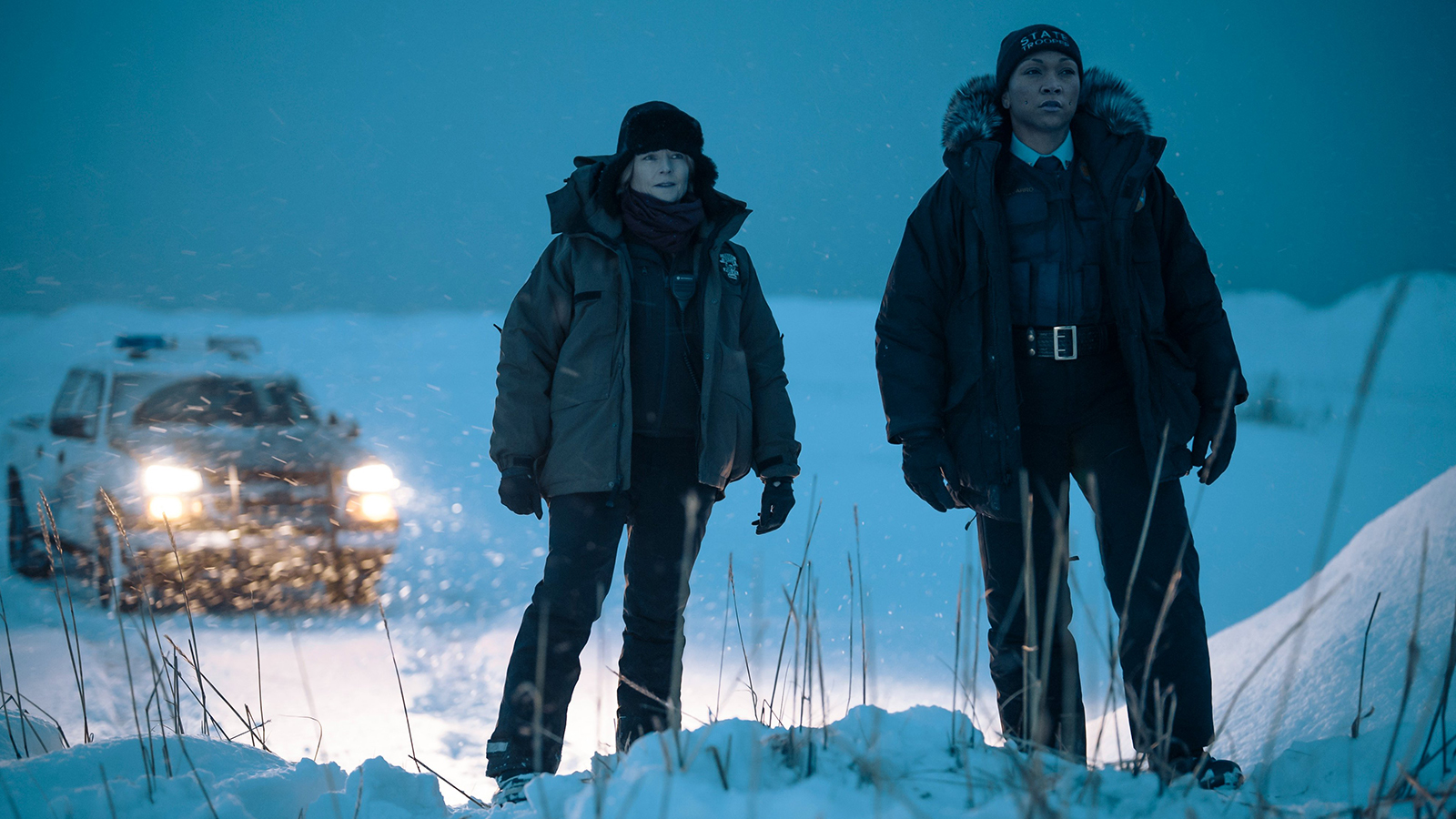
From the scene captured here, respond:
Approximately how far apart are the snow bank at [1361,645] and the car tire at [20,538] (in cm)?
487

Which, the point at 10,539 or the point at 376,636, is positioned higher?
the point at 10,539

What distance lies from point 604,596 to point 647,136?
49.6 inches

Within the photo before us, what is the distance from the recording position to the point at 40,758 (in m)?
1.52

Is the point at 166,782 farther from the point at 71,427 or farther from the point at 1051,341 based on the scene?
the point at 71,427

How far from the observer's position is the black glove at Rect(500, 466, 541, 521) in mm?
2066

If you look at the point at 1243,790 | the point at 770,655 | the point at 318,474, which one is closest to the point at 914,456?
the point at 770,655

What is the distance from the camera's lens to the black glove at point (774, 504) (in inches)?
88.1

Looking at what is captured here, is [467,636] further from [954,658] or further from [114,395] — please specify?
[954,658]

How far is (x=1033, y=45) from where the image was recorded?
203 centimetres

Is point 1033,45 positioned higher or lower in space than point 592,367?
higher

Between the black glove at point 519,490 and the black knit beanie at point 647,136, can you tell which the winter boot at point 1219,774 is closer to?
the black glove at point 519,490

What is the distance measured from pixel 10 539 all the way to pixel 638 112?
Answer: 403 cm

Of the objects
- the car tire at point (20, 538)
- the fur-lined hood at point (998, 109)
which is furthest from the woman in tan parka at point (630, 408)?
the car tire at point (20, 538)

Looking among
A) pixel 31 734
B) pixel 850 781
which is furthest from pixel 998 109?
pixel 31 734
